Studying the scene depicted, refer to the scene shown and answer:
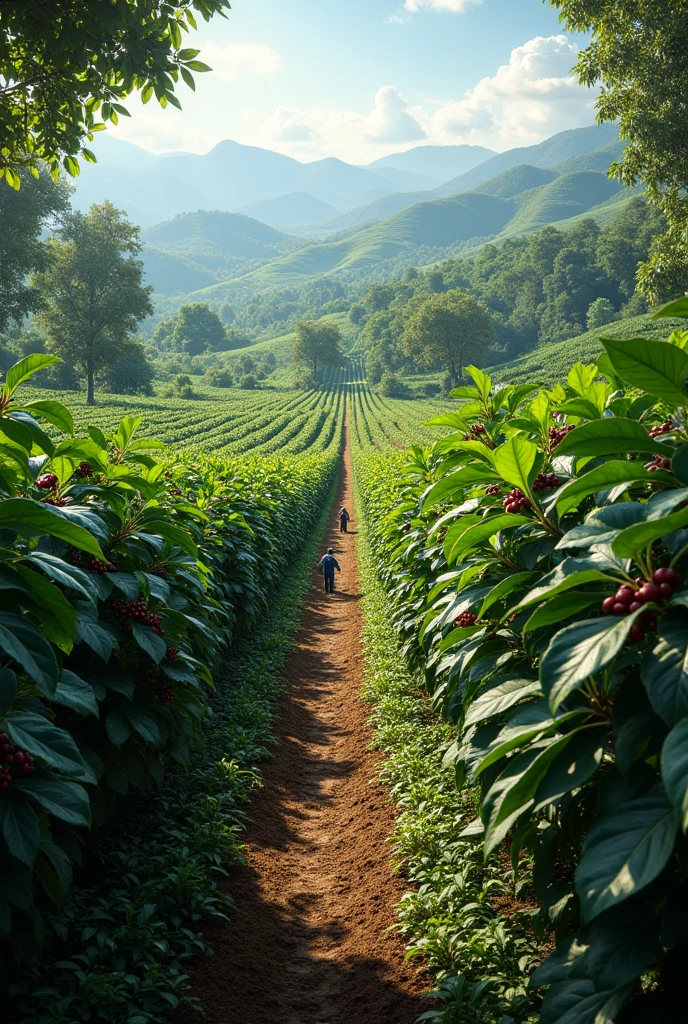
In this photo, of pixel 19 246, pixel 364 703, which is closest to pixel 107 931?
pixel 364 703

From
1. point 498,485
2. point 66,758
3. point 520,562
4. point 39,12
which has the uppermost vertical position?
point 39,12

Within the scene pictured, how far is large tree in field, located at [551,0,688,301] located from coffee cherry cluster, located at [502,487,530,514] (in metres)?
15.5

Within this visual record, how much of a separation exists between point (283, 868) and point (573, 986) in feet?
9.96

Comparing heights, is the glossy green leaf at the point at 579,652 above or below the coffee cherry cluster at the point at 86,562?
below

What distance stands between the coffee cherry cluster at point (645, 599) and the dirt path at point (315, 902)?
222cm

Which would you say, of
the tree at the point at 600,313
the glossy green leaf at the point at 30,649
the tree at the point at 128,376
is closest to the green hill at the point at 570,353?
the tree at the point at 600,313

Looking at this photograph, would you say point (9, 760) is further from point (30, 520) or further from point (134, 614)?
point (134, 614)

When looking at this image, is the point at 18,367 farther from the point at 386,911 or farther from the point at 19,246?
the point at 19,246

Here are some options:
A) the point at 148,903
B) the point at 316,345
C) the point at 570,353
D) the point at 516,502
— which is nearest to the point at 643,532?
the point at 516,502

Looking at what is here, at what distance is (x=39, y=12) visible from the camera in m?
4.41

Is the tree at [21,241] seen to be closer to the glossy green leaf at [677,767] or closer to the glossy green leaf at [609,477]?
the glossy green leaf at [609,477]

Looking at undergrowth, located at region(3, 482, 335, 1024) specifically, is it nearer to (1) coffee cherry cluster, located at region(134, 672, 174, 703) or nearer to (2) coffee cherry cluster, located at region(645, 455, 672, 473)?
(1) coffee cherry cluster, located at region(134, 672, 174, 703)

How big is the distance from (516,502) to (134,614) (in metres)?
1.75

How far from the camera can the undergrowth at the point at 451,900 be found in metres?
2.52
